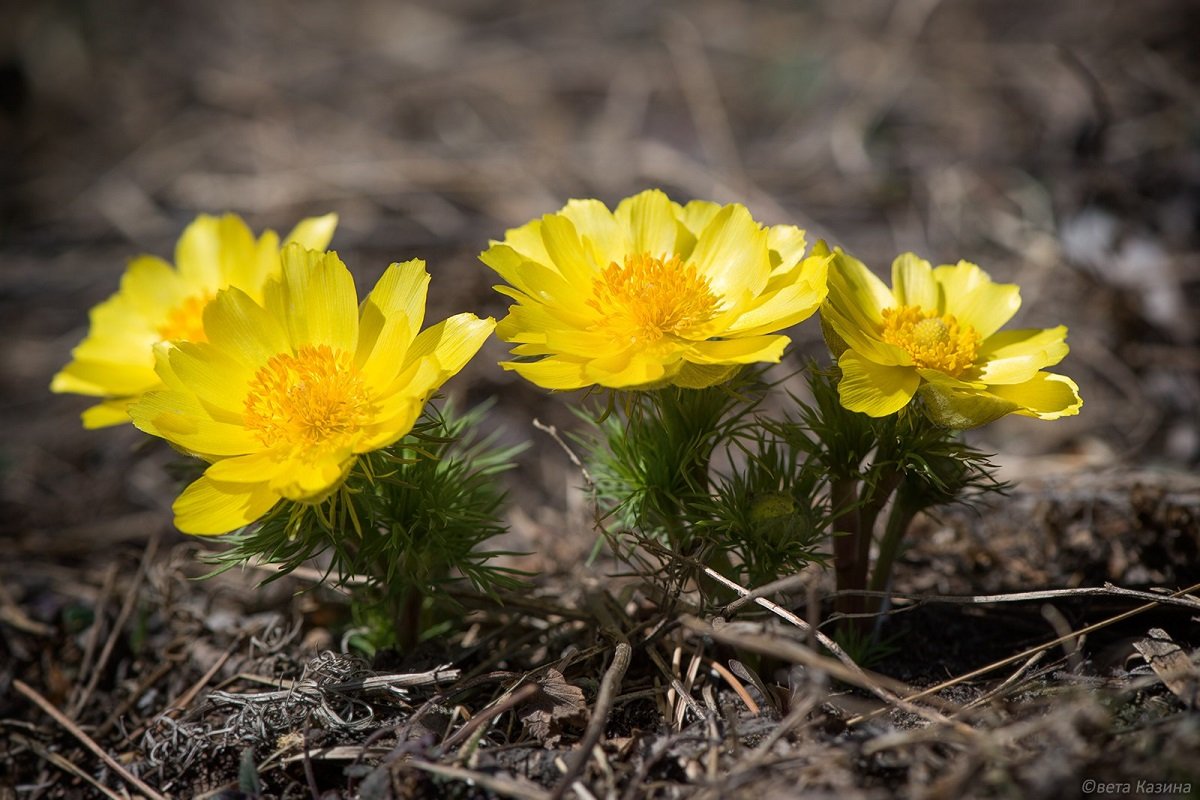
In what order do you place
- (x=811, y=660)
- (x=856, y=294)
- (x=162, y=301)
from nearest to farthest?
(x=811, y=660) < (x=856, y=294) < (x=162, y=301)

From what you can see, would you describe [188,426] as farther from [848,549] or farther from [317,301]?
[848,549]

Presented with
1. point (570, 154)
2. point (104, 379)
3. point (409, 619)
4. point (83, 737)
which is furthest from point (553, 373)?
point (570, 154)

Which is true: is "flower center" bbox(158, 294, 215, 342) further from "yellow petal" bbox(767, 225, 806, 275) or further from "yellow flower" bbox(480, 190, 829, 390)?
"yellow petal" bbox(767, 225, 806, 275)

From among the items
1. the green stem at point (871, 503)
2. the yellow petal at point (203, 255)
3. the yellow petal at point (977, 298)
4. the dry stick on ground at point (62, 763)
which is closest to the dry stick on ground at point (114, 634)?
the dry stick on ground at point (62, 763)

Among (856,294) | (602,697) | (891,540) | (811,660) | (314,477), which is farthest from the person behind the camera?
(891,540)

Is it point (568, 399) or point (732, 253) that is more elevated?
point (732, 253)

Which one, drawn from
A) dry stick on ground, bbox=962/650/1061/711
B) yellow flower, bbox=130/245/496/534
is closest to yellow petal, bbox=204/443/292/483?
yellow flower, bbox=130/245/496/534

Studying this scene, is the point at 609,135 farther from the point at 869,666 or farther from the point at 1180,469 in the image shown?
the point at 869,666

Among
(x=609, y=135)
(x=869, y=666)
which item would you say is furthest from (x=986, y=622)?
(x=609, y=135)
